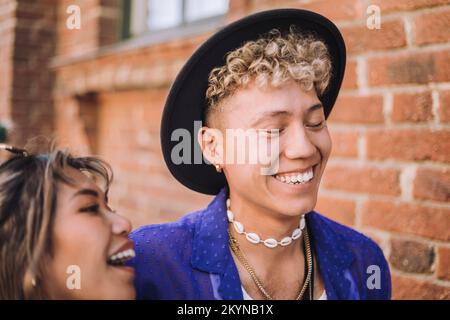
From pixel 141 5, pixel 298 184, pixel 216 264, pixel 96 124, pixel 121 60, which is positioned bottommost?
pixel 216 264

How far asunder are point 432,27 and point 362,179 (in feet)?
2.04

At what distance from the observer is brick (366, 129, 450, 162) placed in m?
1.97

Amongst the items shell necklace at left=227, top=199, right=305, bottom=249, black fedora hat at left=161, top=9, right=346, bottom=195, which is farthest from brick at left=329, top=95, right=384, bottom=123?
shell necklace at left=227, top=199, right=305, bottom=249

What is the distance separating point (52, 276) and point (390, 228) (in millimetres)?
1369

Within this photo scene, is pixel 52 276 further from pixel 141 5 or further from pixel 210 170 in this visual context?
pixel 141 5

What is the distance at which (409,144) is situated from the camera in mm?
2061

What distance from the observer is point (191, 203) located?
3.32 m

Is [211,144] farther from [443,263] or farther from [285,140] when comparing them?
[443,263]

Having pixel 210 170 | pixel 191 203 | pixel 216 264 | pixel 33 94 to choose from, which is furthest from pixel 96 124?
pixel 216 264

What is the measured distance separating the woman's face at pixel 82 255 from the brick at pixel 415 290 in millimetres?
1222

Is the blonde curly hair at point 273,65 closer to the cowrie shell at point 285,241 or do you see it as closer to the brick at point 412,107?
the cowrie shell at point 285,241

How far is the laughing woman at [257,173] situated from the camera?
144 cm

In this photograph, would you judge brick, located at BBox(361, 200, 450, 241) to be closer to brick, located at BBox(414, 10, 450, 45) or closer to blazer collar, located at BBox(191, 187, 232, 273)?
brick, located at BBox(414, 10, 450, 45)

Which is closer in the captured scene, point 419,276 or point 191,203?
point 419,276
